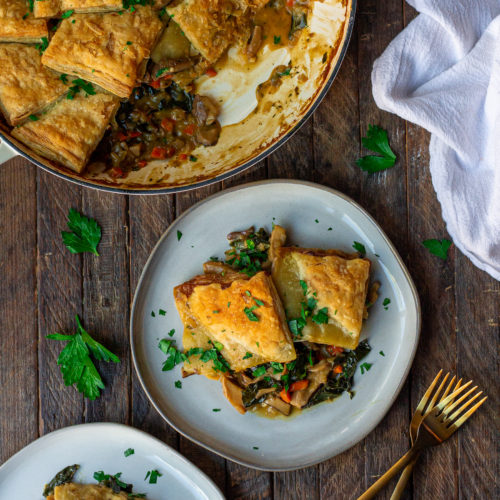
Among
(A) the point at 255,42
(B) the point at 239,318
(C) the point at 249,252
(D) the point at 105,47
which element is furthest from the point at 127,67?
(B) the point at 239,318

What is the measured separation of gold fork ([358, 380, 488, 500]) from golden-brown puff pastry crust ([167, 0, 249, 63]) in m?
2.21

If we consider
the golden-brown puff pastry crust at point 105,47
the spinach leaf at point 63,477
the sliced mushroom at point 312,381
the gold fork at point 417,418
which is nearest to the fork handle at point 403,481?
the gold fork at point 417,418

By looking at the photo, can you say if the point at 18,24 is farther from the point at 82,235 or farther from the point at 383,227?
the point at 383,227

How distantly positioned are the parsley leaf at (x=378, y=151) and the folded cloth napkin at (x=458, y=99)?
0.16 m

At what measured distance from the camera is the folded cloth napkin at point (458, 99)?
2.74m

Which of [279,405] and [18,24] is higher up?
[18,24]

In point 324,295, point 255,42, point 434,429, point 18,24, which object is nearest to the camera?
point 18,24

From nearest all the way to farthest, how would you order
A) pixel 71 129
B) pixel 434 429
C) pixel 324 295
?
pixel 71 129
pixel 324 295
pixel 434 429

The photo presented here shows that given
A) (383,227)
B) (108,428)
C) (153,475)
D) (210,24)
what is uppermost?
(210,24)

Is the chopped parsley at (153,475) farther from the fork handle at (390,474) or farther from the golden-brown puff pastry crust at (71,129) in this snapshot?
the golden-brown puff pastry crust at (71,129)

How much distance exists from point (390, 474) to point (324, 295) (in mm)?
1085

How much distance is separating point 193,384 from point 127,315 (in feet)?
1.77

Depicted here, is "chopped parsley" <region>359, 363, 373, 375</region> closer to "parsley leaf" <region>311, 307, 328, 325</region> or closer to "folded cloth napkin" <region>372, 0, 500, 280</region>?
"parsley leaf" <region>311, 307, 328, 325</region>

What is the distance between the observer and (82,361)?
9.70 feet
